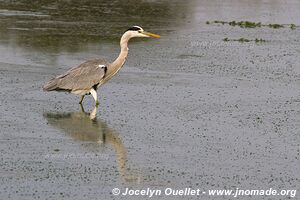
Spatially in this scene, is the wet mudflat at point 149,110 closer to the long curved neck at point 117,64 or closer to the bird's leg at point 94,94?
the bird's leg at point 94,94

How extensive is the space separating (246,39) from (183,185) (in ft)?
46.2

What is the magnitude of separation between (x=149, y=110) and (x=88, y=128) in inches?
68.5

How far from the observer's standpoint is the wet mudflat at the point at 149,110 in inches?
490

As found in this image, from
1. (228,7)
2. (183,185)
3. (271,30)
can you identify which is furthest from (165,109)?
(228,7)

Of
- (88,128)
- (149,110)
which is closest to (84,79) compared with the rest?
(149,110)

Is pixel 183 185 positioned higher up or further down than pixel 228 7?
higher up

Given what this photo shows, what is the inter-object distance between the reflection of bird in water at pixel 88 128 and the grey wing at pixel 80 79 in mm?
540

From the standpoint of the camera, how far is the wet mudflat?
40.8ft

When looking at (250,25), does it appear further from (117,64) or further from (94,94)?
(94,94)

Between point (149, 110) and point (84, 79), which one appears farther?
point (84, 79)

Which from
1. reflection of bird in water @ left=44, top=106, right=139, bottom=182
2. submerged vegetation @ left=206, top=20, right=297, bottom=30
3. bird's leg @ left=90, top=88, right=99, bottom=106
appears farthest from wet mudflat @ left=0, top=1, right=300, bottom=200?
submerged vegetation @ left=206, top=20, right=297, bottom=30

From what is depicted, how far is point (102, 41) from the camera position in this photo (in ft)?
78.7

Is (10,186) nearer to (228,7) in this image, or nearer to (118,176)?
(118,176)

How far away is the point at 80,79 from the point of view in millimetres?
16938
